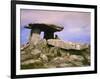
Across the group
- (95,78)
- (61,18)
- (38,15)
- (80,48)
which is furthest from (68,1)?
(95,78)

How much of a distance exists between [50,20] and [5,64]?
60 centimetres

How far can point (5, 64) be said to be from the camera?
1915 mm

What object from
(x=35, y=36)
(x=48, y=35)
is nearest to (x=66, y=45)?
(x=48, y=35)

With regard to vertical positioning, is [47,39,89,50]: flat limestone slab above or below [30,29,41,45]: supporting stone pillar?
below

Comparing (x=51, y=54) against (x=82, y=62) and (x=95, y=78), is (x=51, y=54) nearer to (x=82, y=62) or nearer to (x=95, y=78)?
(x=82, y=62)

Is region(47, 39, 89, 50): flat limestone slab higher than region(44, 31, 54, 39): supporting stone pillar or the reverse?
the reverse

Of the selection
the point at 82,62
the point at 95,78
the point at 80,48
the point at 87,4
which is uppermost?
the point at 87,4

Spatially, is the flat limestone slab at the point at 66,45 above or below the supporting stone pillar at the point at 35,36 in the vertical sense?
below

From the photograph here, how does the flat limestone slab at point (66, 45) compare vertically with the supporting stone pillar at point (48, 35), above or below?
below

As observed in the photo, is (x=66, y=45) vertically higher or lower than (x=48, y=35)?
lower

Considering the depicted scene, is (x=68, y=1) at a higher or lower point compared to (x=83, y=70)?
higher

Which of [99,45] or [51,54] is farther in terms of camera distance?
[99,45]

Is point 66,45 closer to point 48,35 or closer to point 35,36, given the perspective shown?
point 48,35

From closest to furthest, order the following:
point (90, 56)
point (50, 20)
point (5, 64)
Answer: point (5, 64)
point (50, 20)
point (90, 56)
